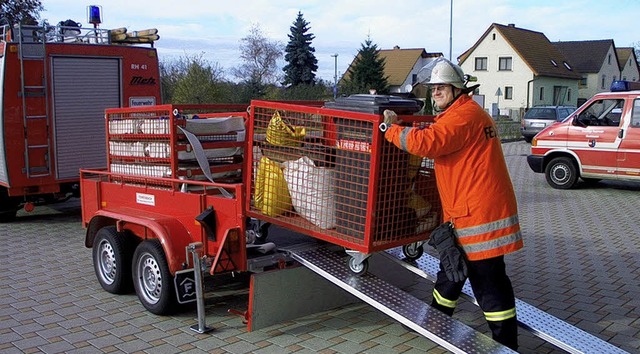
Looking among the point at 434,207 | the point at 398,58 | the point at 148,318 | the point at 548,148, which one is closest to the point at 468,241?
the point at 434,207

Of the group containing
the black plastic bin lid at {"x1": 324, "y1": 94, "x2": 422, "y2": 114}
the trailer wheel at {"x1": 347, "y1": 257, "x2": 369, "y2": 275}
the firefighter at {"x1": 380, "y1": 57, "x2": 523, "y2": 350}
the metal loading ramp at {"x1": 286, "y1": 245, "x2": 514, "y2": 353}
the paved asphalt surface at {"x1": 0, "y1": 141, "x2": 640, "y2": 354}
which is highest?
the black plastic bin lid at {"x1": 324, "y1": 94, "x2": 422, "y2": 114}

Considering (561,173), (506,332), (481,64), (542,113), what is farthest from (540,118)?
(481,64)

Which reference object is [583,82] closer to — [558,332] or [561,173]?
[561,173]

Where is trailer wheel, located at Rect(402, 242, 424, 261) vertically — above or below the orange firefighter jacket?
below

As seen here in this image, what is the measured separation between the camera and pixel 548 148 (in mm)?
13281

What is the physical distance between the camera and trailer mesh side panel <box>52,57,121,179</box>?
377 inches

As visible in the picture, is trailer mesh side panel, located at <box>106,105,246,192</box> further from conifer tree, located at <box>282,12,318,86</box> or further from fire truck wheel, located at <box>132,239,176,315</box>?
conifer tree, located at <box>282,12,318,86</box>

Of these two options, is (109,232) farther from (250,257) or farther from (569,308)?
(569,308)

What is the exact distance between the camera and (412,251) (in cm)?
560

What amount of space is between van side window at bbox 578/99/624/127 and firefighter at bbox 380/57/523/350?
9.09 metres

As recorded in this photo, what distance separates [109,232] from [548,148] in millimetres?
9989

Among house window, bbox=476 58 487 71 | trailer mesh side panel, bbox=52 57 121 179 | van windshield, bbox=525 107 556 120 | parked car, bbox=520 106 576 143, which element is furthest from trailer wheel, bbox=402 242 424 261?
house window, bbox=476 58 487 71

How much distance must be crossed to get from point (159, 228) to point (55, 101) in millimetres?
5236

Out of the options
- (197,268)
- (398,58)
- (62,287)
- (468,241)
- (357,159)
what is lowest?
(62,287)
